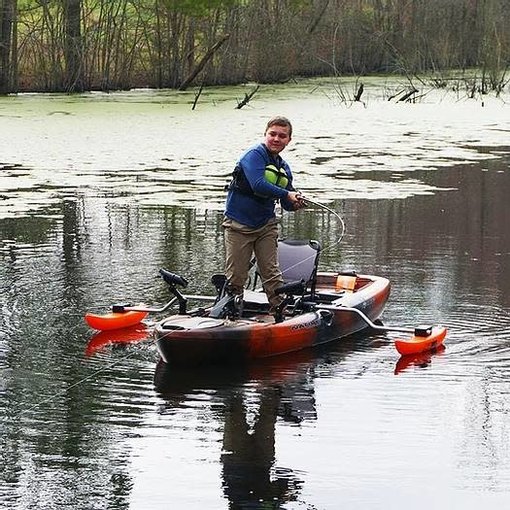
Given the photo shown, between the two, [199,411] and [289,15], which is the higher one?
[289,15]

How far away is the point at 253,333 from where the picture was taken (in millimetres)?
8875

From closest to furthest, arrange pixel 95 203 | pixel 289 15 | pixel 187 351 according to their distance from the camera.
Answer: pixel 187 351, pixel 95 203, pixel 289 15

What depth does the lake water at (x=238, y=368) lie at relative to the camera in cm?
654

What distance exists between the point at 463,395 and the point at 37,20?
28.9m

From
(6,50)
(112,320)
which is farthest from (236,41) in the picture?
(112,320)

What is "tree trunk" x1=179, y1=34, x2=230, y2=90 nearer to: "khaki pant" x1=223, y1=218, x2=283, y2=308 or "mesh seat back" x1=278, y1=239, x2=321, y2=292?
"mesh seat back" x1=278, y1=239, x2=321, y2=292

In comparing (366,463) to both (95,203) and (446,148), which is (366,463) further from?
(446,148)

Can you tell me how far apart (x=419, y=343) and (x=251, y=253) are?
1.33 m

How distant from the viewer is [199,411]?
7.81 meters

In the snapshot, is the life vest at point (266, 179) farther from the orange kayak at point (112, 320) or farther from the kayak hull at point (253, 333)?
the orange kayak at point (112, 320)

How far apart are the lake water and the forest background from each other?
13.4 meters

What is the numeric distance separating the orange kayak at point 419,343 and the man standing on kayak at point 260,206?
0.89m

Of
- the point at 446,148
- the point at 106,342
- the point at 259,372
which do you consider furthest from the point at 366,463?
the point at 446,148

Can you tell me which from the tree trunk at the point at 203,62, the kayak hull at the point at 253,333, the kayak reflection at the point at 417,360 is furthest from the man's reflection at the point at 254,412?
the tree trunk at the point at 203,62
